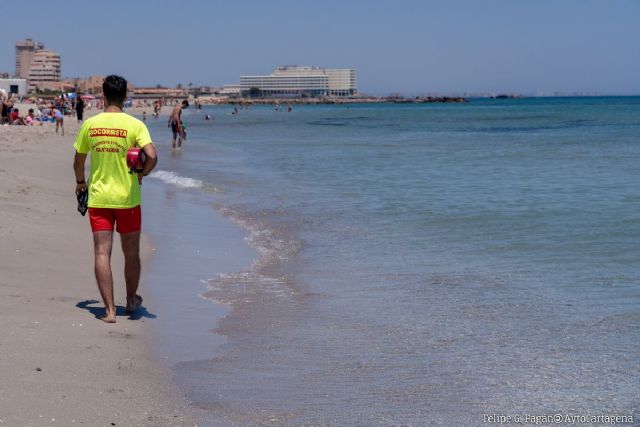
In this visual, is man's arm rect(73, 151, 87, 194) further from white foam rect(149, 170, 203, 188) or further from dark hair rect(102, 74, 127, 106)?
white foam rect(149, 170, 203, 188)

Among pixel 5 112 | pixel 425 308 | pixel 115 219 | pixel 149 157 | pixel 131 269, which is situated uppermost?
pixel 149 157

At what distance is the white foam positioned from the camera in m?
17.0

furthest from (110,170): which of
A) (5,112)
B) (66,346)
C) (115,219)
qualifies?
(5,112)

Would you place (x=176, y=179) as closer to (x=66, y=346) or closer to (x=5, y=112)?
(x=66, y=346)

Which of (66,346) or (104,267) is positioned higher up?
(104,267)

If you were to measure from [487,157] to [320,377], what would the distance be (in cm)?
2185

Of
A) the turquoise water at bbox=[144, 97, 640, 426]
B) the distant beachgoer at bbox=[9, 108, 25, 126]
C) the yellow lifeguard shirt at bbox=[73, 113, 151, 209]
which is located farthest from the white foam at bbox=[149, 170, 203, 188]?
the distant beachgoer at bbox=[9, 108, 25, 126]

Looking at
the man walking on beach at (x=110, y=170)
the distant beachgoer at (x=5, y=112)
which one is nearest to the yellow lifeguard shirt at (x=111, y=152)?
the man walking on beach at (x=110, y=170)

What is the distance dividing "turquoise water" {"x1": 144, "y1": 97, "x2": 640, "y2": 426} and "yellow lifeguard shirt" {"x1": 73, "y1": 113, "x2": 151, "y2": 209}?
123 cm

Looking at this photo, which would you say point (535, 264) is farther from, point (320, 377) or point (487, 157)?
point (487, 157)

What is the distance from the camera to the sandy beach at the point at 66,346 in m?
4.33

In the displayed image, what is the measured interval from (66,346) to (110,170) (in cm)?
132

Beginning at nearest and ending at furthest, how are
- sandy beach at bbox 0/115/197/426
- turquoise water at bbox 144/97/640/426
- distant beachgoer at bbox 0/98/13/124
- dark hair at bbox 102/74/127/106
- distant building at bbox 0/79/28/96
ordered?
1. sandy beach at bbox 0/115/197/426
2. turquoise water at bbox 144/97/640/426
3. dark hair at bbox 102/74/127/106
4. distant beachgoer at bbox 0/98/13/124
5. distant building at bbox 0/79/28/96

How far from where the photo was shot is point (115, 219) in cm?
629
